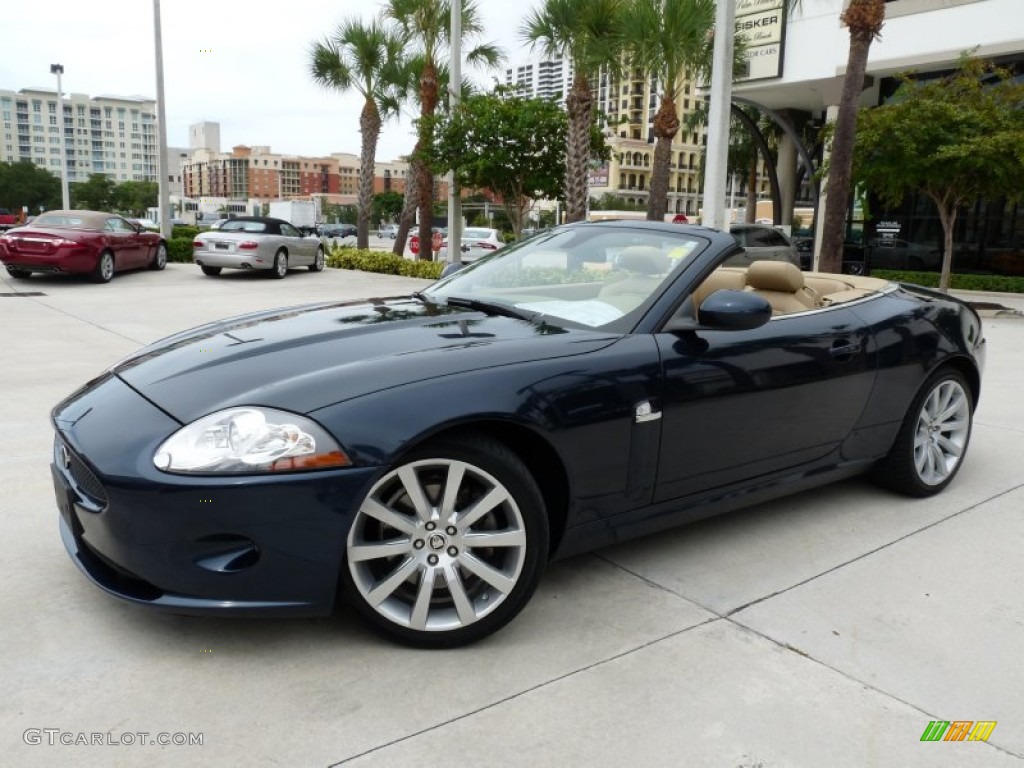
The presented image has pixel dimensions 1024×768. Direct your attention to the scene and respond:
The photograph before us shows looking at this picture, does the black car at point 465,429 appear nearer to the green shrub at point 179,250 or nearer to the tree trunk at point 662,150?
the tree trunk at point 662,150

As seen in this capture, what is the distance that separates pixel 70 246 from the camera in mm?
15891

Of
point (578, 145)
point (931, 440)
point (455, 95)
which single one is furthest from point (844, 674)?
point (455, 95)

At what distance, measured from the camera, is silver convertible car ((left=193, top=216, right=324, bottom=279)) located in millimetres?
18391

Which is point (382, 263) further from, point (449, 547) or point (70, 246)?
point (449, 547)

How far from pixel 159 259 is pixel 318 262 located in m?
3.58

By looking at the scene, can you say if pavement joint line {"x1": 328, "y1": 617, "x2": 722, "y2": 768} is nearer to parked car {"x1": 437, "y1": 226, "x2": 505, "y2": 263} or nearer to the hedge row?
the hedge row

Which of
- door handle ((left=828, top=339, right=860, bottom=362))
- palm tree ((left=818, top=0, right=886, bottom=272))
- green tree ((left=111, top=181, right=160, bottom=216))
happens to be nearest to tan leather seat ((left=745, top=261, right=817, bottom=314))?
door handle ((left=828, top=339, right=860, bottom=362))

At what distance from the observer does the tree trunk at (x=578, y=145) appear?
62.0ft

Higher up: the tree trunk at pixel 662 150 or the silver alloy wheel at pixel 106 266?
the tree trunk at pixel 662 150

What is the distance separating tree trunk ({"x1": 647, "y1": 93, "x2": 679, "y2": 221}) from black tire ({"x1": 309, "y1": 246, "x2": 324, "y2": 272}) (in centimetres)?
789

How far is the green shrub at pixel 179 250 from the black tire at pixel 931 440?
2180cm

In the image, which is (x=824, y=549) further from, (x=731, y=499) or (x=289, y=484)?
(x=289, y=484)

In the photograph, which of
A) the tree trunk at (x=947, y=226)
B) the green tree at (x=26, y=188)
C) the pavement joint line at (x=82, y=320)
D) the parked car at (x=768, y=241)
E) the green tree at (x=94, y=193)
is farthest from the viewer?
the green tree at (x=94, y=193)

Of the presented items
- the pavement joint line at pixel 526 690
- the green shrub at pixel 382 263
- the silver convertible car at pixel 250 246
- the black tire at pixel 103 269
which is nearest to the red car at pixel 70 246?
the black tire at pixel 103 269
